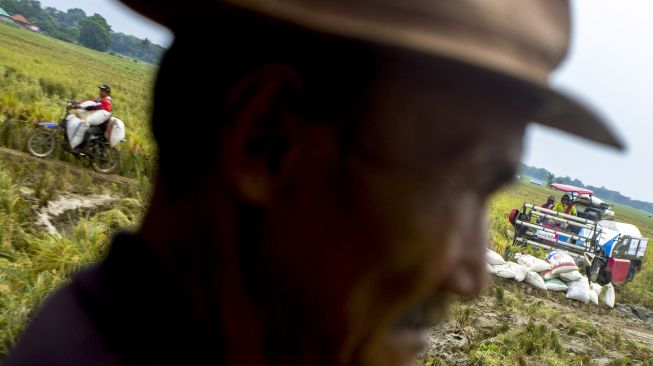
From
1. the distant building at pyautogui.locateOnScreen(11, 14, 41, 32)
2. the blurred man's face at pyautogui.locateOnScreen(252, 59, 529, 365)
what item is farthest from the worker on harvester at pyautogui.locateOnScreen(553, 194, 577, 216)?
the distant building at pyautogui.locateOnScreen(11, 14, 41, 32)

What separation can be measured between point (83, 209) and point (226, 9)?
571 centimetres

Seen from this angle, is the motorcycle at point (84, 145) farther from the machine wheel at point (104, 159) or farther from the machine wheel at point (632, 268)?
the machine wheel at point (632, 268)

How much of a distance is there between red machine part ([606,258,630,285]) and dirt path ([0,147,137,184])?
926cm

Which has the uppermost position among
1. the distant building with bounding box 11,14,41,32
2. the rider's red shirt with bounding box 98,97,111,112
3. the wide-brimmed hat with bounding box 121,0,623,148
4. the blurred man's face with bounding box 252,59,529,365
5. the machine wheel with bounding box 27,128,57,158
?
the distant building with bounding box 11,14,41,32

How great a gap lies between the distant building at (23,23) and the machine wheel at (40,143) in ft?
202

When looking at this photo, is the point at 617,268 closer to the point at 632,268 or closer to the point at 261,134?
the point at 632,268

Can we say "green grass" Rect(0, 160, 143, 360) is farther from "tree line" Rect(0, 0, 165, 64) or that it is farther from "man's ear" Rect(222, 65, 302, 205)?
"tree line" Rect(0, 0, 165, 64)

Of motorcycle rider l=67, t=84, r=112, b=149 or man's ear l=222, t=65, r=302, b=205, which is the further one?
motorcycle rider l=67, t=84, r=112, b=149

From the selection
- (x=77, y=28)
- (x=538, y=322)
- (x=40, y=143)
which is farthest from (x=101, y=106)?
(x=77, y=28)

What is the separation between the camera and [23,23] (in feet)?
199

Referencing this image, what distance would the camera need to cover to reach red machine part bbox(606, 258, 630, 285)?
11.3 metres

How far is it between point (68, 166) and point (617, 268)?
1034 cm

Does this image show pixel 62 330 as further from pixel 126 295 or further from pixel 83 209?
pixel 83 209

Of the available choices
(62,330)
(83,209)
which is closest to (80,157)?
(83,209)
